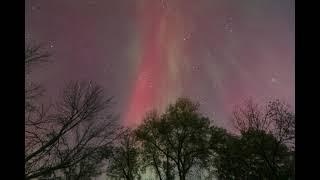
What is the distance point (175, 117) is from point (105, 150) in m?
5.75

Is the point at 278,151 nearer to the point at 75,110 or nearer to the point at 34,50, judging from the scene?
the point at 75,110

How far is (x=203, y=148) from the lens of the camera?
14.1 m

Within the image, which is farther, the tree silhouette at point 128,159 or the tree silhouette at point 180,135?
the tree silhouette at point 180,135

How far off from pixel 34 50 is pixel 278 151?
7537 millimetres

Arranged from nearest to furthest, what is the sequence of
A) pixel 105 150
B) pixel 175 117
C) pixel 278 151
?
1. pixel 105 150
2. pixel 278 151
3. pixel 175 117

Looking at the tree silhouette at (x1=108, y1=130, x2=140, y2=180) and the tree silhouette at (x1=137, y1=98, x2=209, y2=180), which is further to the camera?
the tree silhouette at (x1=137, y1=98, x2=209, y2=180)
